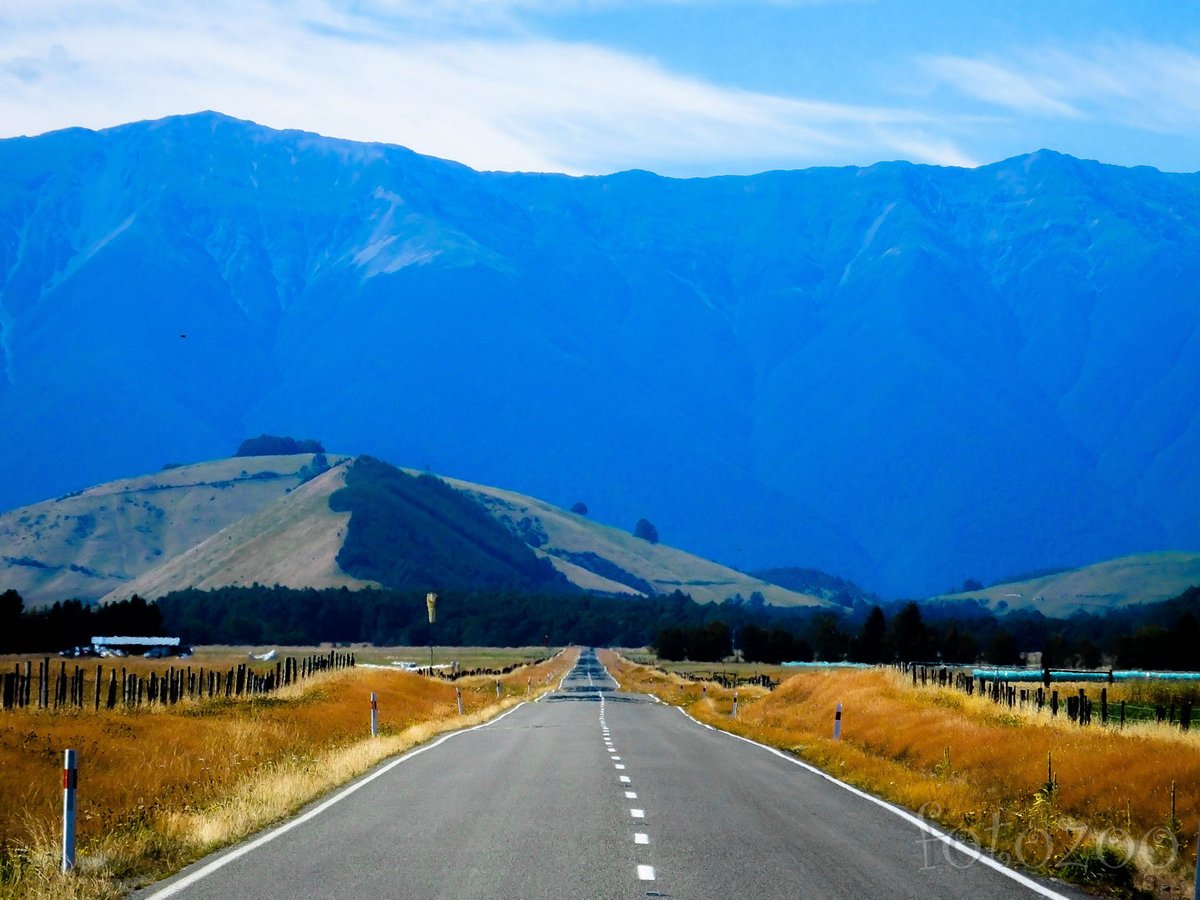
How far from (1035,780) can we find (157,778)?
42.2ft

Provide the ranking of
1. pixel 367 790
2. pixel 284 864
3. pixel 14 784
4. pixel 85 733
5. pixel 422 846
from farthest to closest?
pixel 85 733 → pixel 367 790 → pixel 14 784 → pixel 422 846 → pixel 284 864

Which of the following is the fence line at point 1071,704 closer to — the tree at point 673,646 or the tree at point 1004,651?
the tree at point 1004,651

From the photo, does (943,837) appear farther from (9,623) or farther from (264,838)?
(9,623)

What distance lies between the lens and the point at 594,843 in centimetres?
1786

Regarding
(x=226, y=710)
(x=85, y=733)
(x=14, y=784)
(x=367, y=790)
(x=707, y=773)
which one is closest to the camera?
(x=14, y=784)

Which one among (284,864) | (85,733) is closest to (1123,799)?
(284,864)

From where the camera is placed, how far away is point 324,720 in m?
39.2

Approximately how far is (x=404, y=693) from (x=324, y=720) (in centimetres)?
2148

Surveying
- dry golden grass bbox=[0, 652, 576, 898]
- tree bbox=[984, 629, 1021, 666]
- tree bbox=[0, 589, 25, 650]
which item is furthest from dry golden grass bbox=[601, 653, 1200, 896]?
tree bbox=[984, 629, 1021, 666]

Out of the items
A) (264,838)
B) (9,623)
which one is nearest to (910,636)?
(9,623)

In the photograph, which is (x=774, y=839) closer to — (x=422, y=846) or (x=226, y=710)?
(x=422, y=846)

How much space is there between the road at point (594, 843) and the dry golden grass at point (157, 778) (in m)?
0.67

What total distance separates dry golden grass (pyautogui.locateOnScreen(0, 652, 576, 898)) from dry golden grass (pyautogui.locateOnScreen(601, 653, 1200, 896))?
9098 millimetres

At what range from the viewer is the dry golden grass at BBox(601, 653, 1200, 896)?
1755 cm
